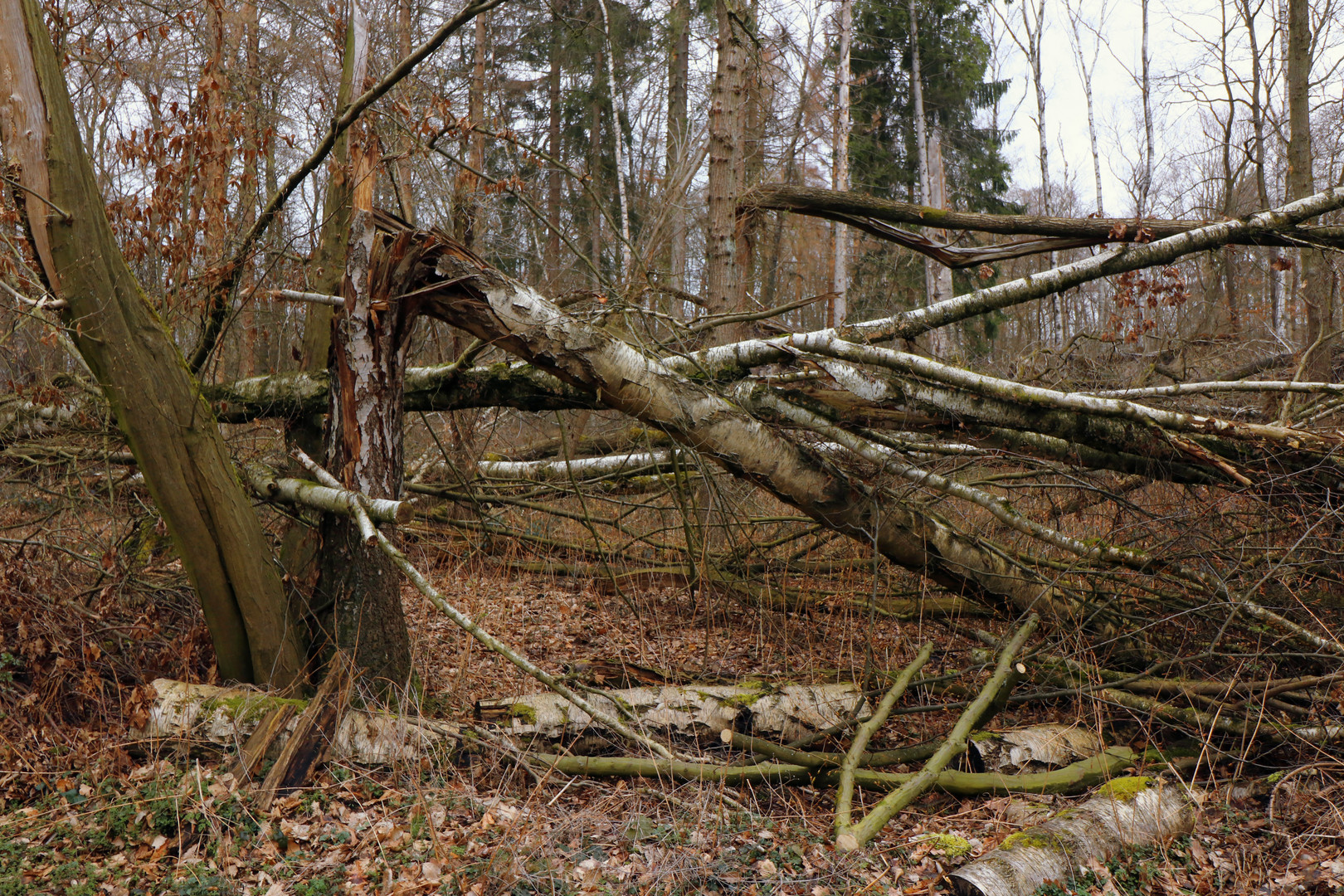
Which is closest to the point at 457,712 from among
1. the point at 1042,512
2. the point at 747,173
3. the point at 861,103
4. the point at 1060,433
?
the point at 1060,433

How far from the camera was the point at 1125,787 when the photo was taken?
3.73 metres

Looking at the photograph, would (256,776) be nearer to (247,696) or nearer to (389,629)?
(247,696)

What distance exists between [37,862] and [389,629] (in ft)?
5.57

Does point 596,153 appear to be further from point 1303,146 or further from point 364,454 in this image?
point 364,454

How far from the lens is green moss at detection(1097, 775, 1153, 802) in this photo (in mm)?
3670

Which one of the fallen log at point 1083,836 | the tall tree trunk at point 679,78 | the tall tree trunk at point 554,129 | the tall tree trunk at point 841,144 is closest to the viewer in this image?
the fallen log at point 1083,836

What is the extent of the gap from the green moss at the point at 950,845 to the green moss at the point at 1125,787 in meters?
0.81

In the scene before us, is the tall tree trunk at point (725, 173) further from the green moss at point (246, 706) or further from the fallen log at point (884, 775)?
the green moss at point (246, 706)

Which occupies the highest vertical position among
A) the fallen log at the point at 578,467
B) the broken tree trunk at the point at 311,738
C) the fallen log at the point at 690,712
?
the fallen log at the point at 578,467

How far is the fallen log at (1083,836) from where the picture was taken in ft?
9.87

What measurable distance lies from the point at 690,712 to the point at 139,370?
10.9 ft

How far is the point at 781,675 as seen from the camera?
17.5 ft

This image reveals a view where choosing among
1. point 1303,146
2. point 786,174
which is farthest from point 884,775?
point 786,174

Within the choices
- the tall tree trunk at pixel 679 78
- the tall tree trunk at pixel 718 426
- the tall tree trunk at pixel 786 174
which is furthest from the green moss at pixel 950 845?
the tall tree trunk at pixel 786 174
